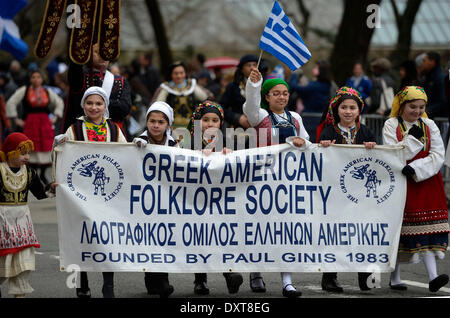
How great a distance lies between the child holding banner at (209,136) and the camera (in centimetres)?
766

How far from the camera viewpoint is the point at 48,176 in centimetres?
1758

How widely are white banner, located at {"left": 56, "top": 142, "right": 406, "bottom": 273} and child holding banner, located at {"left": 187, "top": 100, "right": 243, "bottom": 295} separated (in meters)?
0.28

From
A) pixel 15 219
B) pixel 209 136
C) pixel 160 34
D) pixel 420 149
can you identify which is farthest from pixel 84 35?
pixel 160 34

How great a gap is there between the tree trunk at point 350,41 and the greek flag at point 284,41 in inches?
504

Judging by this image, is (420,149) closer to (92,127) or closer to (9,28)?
(92,127)

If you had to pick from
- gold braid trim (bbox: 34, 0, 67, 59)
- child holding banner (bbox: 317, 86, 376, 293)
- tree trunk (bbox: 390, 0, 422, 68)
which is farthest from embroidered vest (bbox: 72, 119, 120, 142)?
tree trunk (bbox: 390, 0, 422, 68)

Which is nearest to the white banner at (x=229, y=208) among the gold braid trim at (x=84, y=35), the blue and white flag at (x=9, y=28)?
the gold braid trim at (x=84, y=35)

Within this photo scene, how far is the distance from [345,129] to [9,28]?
10.3ft

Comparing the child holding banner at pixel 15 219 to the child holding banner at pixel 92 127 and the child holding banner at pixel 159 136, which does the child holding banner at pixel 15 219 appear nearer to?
the child holding banner at pixel 92 127

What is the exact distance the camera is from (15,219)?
726cm

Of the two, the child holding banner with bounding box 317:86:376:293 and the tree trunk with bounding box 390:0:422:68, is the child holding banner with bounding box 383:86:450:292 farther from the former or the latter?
the tree trunk with bounding box 390:0:422:68

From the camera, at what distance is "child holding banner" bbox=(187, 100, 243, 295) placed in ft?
25.1
